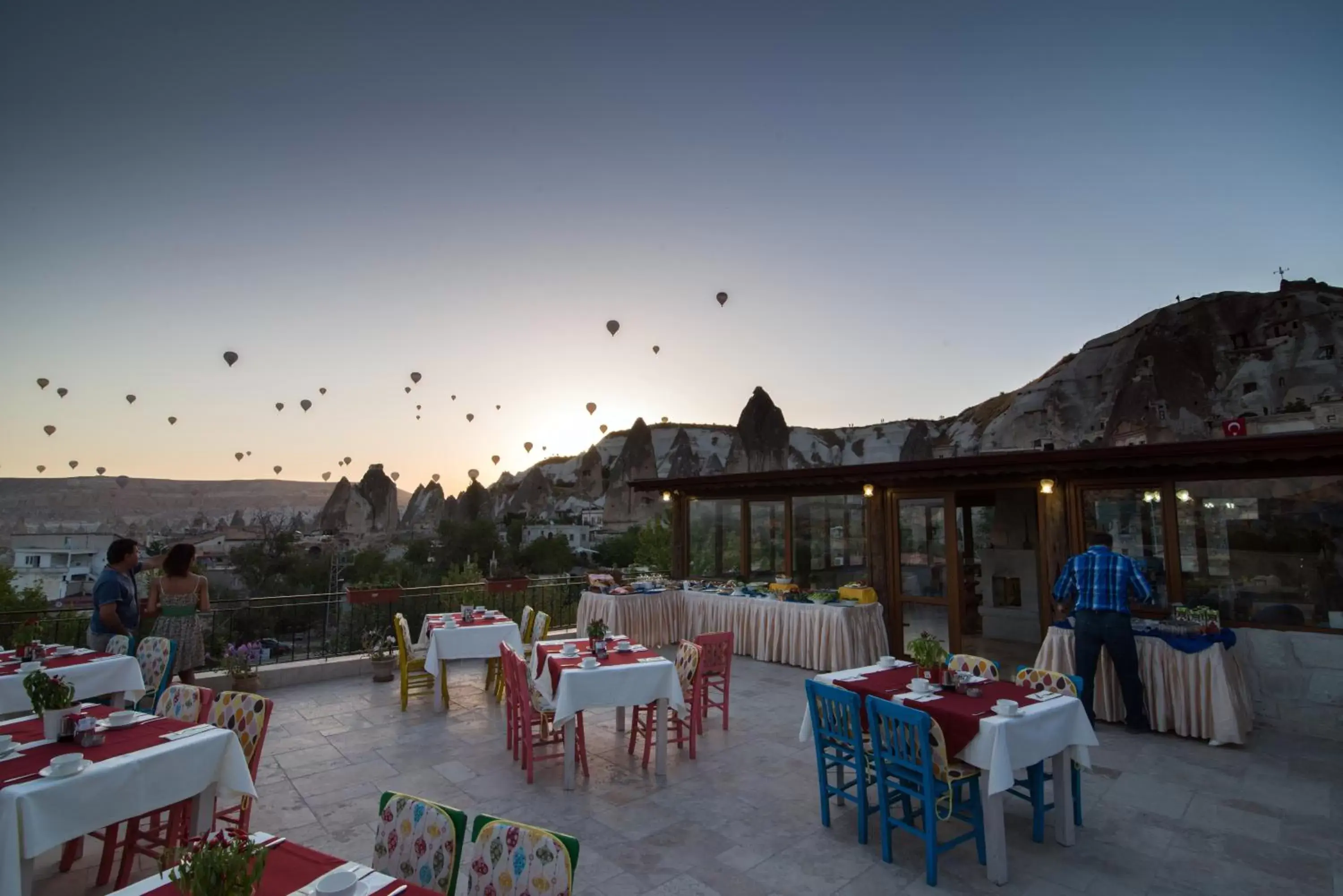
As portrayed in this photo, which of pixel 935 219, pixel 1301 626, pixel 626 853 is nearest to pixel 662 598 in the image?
pixel 626 853

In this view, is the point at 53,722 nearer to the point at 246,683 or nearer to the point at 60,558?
the point at 246,683

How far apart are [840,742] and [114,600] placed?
612cm

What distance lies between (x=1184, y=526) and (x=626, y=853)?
669 centimetres

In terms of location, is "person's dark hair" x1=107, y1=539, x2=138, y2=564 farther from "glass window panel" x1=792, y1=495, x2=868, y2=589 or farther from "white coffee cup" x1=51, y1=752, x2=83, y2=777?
"glass window panel" x1=792, y1=495, x2=868, y2=589

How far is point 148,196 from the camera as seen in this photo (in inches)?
329

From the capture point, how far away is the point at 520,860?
170 cm

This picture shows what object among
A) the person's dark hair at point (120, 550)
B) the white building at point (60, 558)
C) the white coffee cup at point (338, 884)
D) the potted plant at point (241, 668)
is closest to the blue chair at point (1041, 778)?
the white coffee cup at point (338, 884)

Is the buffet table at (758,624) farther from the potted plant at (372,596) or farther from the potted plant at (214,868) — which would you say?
the potted plant at (214,868)

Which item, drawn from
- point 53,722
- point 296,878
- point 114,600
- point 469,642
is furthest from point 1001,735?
point 114,600

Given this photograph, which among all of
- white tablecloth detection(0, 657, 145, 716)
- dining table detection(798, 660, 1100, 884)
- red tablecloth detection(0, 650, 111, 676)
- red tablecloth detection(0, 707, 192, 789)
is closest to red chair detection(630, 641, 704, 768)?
dining table detection(798, 660, 1100, 884)

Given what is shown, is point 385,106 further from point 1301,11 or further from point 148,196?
point 1301,11

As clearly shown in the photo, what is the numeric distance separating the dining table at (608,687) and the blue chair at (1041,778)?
237 centimetres

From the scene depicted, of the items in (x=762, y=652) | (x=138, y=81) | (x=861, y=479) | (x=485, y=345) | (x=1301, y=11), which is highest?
(x=1301, y=11)

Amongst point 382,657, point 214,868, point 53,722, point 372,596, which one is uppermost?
point 214,868
